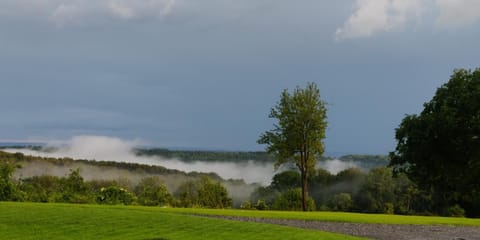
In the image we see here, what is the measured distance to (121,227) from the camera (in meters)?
19.5

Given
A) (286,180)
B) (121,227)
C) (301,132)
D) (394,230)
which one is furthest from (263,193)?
(121,227)

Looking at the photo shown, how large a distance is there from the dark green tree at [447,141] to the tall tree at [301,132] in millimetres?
7754

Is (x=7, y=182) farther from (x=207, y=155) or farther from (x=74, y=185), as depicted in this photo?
(x=207, y=155)

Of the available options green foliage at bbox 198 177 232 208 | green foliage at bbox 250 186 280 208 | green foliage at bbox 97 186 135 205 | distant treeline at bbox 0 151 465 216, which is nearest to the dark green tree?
distant treeline at bbox 0 151 465 216

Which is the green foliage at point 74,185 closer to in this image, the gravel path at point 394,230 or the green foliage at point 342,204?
the gravel path at point 394,230

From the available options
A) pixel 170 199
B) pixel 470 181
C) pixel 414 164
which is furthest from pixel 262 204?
pixel 470 181

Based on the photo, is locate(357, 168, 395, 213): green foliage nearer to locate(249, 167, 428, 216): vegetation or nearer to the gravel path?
locate(249, 167, 428, 216): vegetation

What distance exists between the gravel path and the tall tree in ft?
68.2

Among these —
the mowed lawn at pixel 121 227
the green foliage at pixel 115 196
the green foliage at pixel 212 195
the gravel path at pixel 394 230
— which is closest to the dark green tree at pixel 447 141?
the gravel path at pixel 394 230

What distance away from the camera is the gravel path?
23156 mm

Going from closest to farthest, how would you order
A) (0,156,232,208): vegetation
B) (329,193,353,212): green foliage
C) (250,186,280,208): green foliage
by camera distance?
(0,156,232,208): vegetation → (329,193,353,212): green foliage → (250,186,280,208): green foliage

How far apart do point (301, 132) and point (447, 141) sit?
1323 centimetres

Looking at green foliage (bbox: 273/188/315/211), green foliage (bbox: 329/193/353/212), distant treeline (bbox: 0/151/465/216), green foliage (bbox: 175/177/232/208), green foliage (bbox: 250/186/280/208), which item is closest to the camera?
distant treeline (bbox: 0/151/465/216)

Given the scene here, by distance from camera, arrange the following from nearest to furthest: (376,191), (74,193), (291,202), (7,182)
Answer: (7,182), (74,193), (291,202), (376,191)
